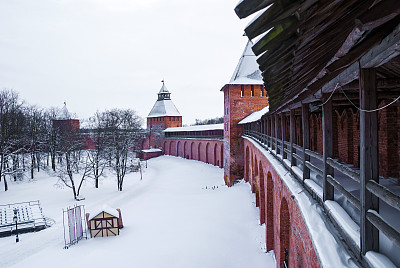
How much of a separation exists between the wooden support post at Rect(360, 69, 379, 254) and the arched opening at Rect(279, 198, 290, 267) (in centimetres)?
395

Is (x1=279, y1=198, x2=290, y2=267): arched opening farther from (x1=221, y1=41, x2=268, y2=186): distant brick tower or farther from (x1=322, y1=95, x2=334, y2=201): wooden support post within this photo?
(x1=221, y1=41, x2=268, y2=186): distant brick tower

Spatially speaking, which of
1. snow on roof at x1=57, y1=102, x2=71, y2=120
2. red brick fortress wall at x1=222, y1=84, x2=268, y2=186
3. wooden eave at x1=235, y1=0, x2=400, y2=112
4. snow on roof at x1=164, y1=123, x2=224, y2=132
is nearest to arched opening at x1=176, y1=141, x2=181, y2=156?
snow on roof at x1=164, y1=123, x2=224, y2=132

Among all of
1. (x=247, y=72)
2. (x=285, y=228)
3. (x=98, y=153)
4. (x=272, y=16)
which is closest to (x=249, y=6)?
(x=272, y=16)

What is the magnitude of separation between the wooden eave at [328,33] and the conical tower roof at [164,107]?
42378 mm

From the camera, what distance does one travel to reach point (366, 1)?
1656 millimetres

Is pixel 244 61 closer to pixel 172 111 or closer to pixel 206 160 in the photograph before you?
pixel 206 160

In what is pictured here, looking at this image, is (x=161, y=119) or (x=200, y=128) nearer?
(x=200, y=128)

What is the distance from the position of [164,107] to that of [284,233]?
40619 millimetres

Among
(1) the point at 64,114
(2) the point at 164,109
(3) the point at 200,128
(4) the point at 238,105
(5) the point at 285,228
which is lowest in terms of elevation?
(5) the point at 285,228

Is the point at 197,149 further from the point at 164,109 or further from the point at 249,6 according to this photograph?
the point at 249,6

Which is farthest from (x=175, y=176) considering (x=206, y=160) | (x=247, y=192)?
(x=247, y=192)

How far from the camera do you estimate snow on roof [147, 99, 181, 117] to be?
45.0m

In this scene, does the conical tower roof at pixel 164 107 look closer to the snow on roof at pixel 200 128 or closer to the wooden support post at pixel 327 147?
the snow on roof at pixel 200 128

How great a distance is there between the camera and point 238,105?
21.8m
